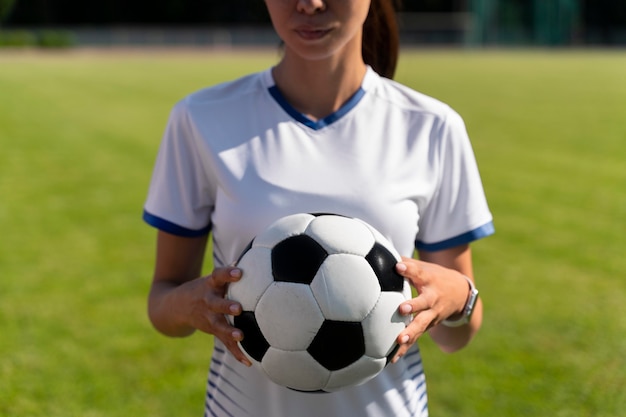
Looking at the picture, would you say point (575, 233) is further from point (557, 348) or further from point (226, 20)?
point (226, 20)

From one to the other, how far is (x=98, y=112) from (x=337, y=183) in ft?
50.3

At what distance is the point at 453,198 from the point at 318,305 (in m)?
0.48

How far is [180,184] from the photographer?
1.82m

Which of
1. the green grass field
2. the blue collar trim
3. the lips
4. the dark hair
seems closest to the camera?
the lips

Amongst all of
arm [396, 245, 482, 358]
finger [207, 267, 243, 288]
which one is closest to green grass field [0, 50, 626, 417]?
arm [396, 245, 482, 358]

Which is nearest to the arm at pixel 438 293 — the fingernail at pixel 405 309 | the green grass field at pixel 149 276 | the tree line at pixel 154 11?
the fingernail at pixel 405 309

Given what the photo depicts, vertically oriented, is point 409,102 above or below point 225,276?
above

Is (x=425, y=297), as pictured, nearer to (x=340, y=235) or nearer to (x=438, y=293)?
(x=438, y=293)

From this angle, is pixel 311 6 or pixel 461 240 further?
pixel 461 240

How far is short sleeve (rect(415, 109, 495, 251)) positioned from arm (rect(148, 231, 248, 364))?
537mm

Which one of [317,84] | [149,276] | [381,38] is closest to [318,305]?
[317,84]

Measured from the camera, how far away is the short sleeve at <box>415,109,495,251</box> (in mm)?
1795

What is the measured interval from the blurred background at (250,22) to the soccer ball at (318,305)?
1887 inches

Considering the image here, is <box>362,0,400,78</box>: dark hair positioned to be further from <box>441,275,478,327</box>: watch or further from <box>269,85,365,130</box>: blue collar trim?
<box>441,275,478,327</box>: watch
